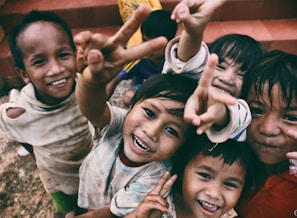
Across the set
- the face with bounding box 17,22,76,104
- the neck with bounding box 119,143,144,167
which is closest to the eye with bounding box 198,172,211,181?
the neck with bounding box 119,143,144,167

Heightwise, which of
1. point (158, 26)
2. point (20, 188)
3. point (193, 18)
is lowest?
point (20, 188)

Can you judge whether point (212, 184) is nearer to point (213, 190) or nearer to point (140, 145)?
point (213, 190)

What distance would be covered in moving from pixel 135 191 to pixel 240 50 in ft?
2.53

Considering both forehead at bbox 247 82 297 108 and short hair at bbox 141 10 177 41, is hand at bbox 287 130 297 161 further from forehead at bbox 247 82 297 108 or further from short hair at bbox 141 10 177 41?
short hair at bbox 141 10 177 41

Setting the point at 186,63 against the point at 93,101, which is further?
the point at 186,63

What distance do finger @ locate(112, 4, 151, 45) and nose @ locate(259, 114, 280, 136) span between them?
1.93 ft

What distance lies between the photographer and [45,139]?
4.95ft

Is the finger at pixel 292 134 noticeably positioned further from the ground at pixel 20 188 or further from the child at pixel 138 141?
the ground at pixel 20 188

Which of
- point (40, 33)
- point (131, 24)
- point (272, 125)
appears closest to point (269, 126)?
point (272, 125)

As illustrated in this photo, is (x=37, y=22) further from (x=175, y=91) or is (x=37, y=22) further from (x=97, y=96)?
(x=175, y=91)

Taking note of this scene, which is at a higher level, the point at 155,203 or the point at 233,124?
the point at 233,124

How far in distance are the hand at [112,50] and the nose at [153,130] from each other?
0.26 meters

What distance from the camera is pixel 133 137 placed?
1164 mm

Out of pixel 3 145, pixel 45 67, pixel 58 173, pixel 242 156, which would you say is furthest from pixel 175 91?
pixel 3 145
